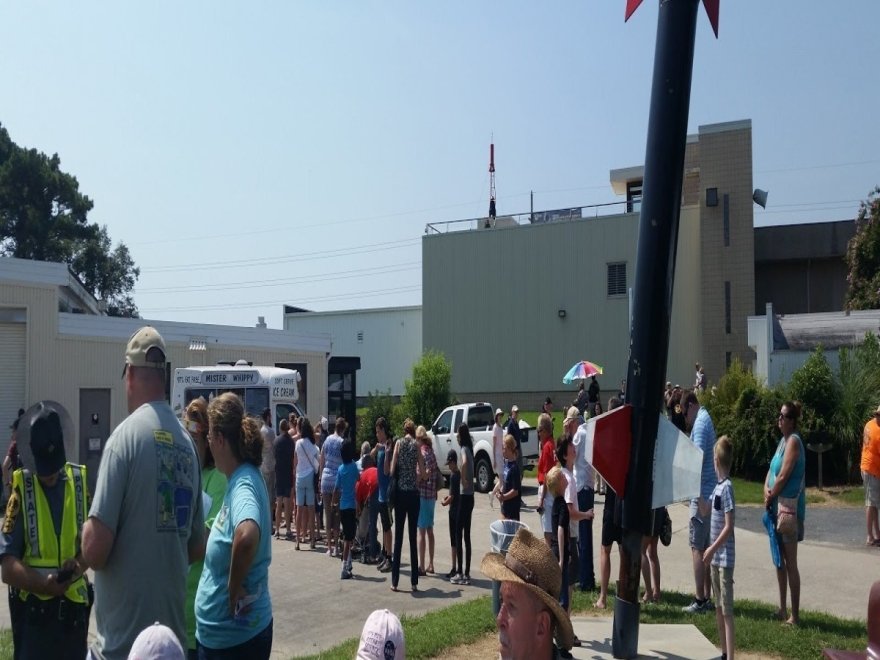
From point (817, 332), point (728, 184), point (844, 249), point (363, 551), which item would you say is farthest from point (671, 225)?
point (844, 249)

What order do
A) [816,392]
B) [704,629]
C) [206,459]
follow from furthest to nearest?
[816,392] < [704,629] < [206,459]

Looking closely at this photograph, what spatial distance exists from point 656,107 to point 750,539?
9076 millimetres

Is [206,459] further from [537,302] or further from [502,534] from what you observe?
[537,302]

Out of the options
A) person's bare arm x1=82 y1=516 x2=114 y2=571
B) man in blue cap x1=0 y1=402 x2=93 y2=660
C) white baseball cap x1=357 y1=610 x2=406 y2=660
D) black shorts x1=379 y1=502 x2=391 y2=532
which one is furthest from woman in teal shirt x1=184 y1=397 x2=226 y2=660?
black shorts x1=379 y1=502 x2=391 y2=532

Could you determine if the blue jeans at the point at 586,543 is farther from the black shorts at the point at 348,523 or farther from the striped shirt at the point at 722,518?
the black shorts at the point at 348,523

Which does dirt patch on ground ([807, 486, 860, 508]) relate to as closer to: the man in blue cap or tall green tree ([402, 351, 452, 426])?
the man in blue cap

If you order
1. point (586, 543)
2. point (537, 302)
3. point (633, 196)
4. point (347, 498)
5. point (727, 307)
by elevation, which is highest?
point (633, 196)

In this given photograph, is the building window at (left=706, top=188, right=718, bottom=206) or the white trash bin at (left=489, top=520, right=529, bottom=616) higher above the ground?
the building window at (left=706, top=188, right=718, bottom=206)

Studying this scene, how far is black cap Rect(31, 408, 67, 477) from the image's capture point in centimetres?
495

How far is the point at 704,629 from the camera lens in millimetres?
8547

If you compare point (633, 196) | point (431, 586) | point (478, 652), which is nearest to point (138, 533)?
point (478, 652)

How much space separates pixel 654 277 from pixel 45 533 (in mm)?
4854

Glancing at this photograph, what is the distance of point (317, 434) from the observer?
16.9 meters

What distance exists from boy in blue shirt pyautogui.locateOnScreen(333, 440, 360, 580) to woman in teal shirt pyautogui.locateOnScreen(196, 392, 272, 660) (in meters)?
7.43
